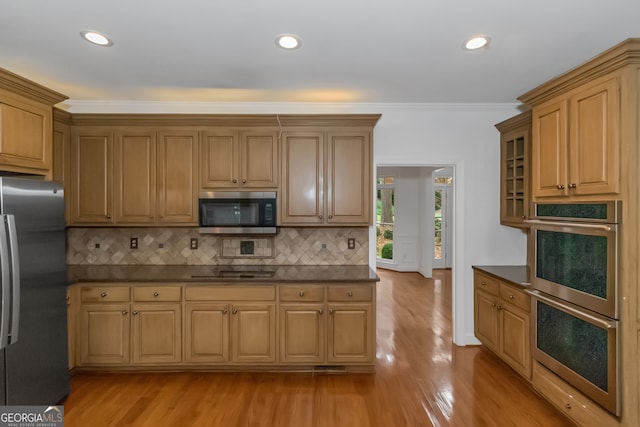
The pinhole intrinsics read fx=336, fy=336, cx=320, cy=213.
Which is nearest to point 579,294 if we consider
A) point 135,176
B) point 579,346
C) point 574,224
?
point 579,346

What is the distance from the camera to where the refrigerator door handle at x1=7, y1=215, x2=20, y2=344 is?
2117 millimetres

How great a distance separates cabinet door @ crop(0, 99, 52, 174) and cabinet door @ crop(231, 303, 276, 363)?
76.3 inches

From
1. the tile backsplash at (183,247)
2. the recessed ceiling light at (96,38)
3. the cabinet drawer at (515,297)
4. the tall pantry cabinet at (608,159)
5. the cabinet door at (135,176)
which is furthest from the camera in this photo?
the tile backsplash at (183,247)

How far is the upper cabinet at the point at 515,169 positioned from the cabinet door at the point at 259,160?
2.41 meters

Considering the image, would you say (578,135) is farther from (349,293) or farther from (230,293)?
(230,293)

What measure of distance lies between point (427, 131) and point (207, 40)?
97.5 inches

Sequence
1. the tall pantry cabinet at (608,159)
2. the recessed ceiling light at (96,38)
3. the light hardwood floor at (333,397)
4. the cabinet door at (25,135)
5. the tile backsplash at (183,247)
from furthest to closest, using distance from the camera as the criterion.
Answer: the tile backsplash at (183,247) < the light hardwood floor at (333,397) < the cabinet door at (25,135) < the recessed ceiling light at (96,38) < the tall pantry cabinet at (608,159)

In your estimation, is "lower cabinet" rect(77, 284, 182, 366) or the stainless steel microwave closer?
"lower cabinet" rect(77, 284, 182, 366)

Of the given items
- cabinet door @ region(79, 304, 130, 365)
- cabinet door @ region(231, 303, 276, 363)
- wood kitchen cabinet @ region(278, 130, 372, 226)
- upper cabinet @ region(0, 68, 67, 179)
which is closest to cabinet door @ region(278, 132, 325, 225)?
wood kitchen cabinet @ region(278, 130, 372, 226)

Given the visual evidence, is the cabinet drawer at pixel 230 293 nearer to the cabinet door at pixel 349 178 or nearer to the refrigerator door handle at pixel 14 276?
the cabinet door at pixel 349 178

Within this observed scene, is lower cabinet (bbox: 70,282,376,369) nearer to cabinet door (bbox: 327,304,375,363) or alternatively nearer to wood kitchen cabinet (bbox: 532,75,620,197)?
cabinet door (bbox: 327,304,375,363)

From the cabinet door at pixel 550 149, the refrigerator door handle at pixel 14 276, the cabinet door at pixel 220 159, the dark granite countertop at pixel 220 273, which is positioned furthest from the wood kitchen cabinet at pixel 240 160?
the cabinet door at pixel 550 149

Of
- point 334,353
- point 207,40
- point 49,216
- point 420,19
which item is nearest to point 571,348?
point 334,353

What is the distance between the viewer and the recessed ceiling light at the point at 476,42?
7.46ft
